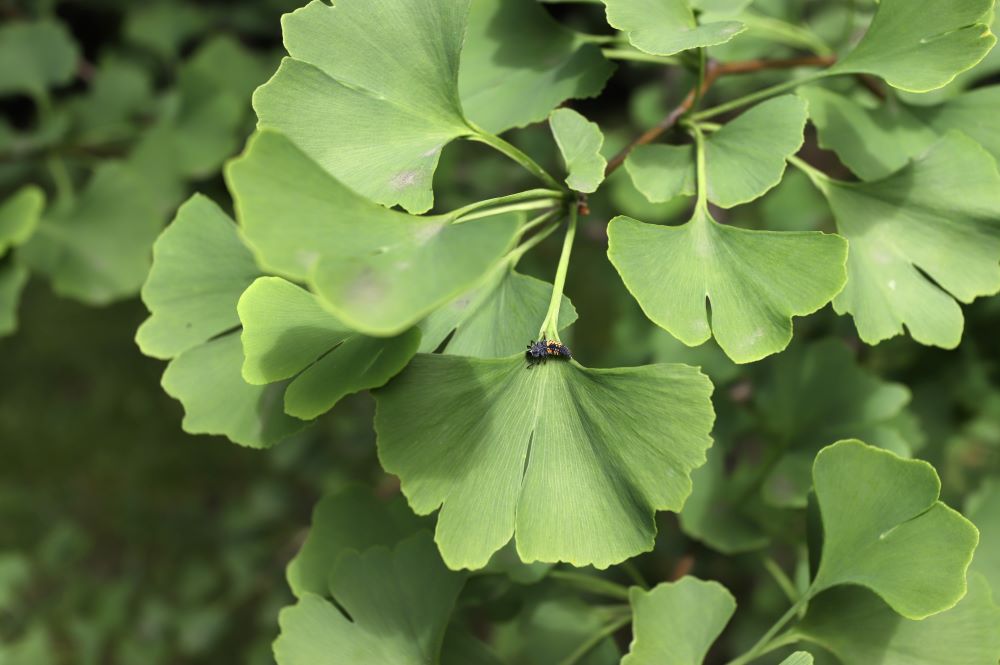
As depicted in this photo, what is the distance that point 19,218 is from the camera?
35.4 inches

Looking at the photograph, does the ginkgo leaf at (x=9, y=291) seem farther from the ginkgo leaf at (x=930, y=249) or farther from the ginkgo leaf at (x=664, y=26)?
the ginkgo leaf at (x=930, y=249)

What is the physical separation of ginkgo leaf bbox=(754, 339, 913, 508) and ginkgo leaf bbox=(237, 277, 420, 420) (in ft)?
1.45

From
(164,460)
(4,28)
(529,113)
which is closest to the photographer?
(529,113)

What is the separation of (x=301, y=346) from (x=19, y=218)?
1.76 feet

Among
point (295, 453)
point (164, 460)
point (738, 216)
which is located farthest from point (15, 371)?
point (738, 216)

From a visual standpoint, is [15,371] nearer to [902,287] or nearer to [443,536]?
[443,536]

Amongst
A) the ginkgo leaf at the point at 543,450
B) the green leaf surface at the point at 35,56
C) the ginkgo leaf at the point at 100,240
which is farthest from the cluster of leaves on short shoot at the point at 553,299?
the green leaf surface at the point at 35,56

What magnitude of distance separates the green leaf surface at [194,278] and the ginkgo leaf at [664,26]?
341 mm

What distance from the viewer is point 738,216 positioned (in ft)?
4.82

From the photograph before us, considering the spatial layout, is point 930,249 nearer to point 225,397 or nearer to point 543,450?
point 543,450

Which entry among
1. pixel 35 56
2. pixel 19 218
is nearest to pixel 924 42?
pixel 19 218

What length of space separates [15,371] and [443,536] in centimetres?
172

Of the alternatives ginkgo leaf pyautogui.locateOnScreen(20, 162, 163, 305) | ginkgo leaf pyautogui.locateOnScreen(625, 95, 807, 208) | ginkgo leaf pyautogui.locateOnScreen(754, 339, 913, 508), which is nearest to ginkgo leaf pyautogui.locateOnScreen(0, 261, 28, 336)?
ginkgo leaf pyautogui.locateOnScreen(20, 162, 163, 305)

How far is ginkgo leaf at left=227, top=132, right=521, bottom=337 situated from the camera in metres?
0.41
